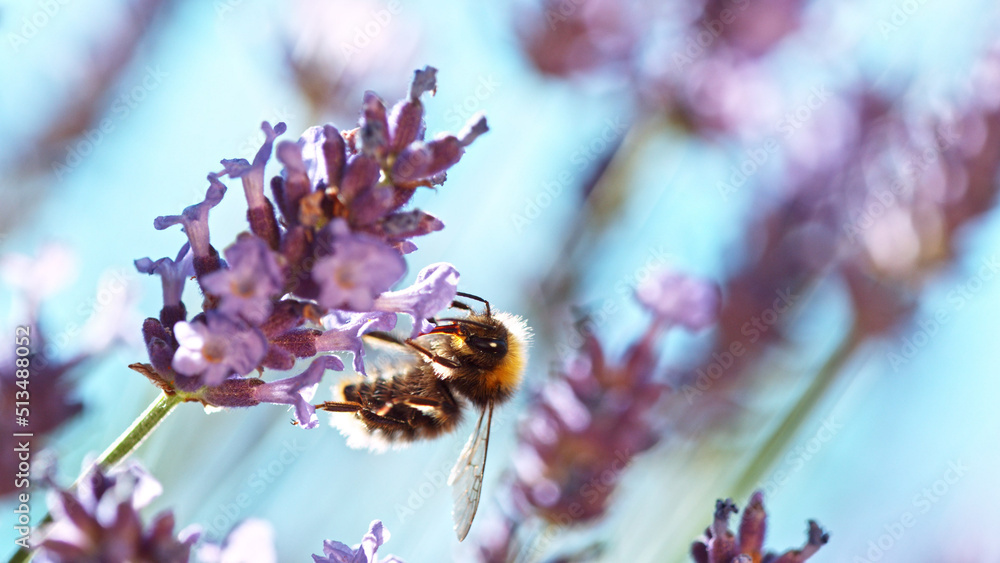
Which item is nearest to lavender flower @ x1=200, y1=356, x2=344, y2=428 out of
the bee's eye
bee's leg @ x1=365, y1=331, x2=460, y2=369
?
bee's leg @ x1=365, y1=331, x2=460, y2=369

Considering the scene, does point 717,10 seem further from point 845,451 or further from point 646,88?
point 845,451

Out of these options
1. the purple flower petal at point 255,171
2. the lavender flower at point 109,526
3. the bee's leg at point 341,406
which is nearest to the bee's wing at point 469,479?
the bee's leg at point 341,406

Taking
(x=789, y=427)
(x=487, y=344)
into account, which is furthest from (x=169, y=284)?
(x=789, y=427)

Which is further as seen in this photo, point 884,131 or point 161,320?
point 884,131

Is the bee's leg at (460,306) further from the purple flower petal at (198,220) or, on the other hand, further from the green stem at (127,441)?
the green stem at (127,441)

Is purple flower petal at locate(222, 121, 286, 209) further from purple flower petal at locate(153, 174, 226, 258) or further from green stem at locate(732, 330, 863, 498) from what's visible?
green stem at locate(732, 330, 863, 498)

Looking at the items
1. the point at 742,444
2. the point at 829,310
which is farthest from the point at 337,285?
the point at 829,310

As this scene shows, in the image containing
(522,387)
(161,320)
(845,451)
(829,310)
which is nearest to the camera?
(161,320)
